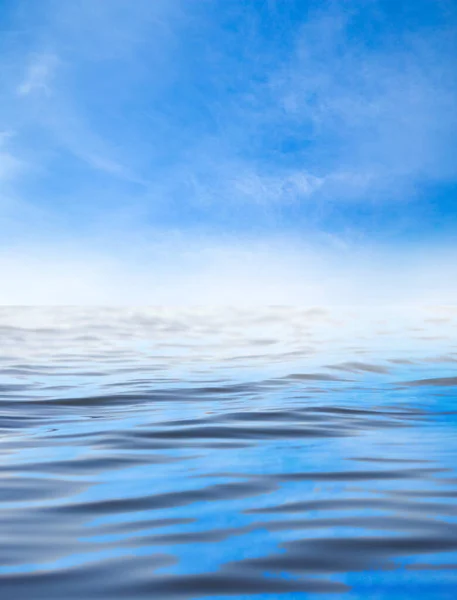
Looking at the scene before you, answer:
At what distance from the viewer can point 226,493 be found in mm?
2535

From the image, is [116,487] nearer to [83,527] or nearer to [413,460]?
[83,527]

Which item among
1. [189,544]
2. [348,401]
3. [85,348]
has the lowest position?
[189,544]

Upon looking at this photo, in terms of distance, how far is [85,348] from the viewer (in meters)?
12.2

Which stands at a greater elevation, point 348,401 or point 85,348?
point 85,348

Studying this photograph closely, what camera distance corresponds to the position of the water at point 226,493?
1.68 metres

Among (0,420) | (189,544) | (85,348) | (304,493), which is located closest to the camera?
(189,544)

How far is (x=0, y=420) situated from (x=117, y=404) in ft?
3.75

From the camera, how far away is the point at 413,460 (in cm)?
319

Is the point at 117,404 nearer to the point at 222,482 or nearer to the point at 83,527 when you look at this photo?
the point at 222,482

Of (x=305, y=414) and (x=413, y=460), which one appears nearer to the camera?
(x=413, y=460)

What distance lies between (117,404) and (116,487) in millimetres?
2705

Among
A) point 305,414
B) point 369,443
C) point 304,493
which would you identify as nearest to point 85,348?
point 305,414

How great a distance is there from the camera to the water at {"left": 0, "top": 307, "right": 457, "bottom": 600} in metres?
1.68

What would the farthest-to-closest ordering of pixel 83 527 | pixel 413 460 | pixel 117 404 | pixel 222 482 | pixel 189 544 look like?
1. pixel 117 404
2. pixel 413 460
3. pixel 222 482
4. pixel 83 527
5. pixel 189 544
